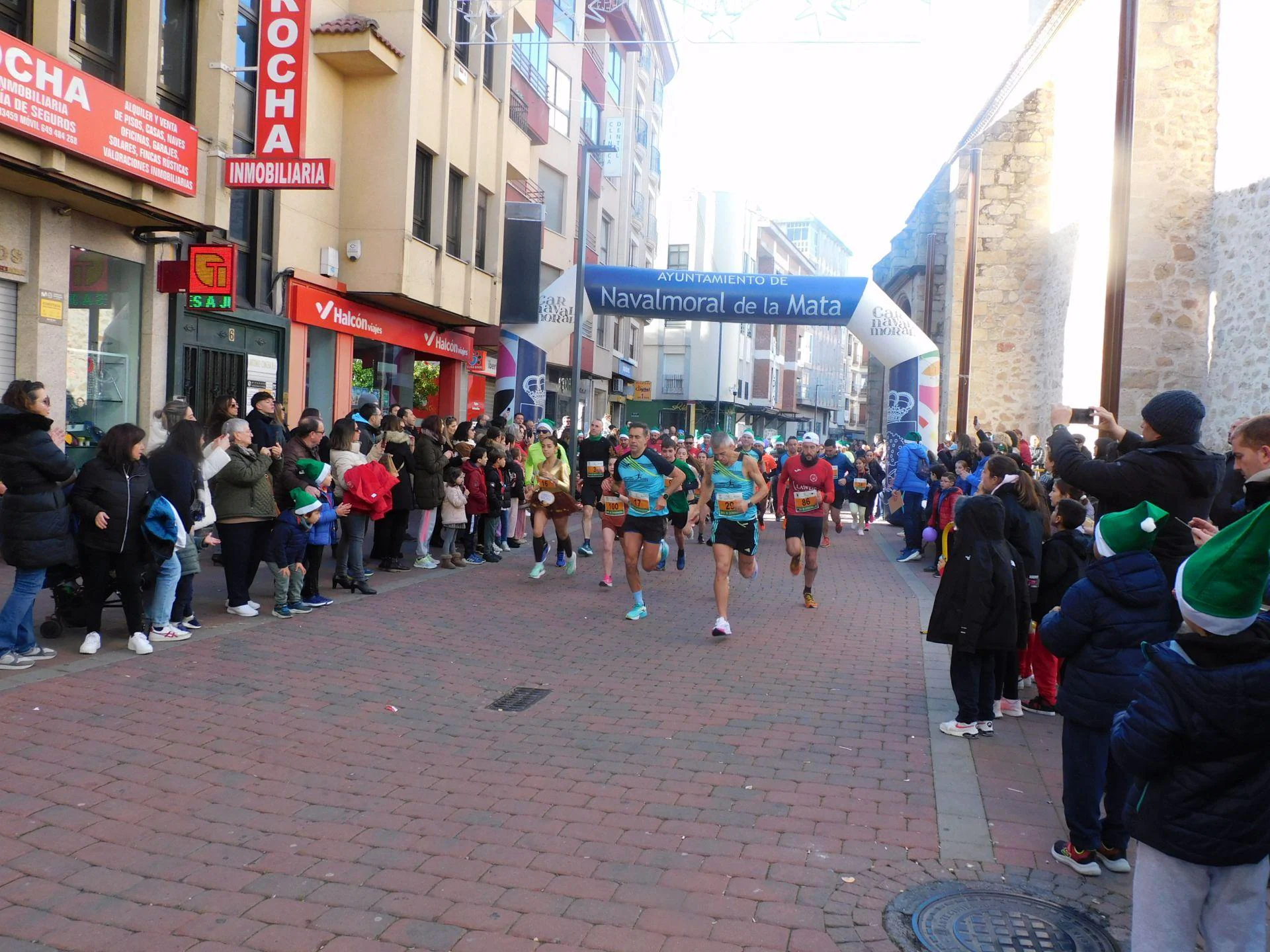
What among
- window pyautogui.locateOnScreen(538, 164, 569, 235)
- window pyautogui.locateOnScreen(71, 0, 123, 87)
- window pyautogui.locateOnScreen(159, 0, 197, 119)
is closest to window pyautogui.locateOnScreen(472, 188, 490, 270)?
window pyautogui.locateOnScreen(538, 164, 569, 235)

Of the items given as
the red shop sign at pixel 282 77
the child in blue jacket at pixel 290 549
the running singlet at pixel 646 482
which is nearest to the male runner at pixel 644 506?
the running singlet at pixel 646 482

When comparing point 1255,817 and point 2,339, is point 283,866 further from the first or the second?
point 2,339

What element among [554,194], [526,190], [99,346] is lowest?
[99,346]

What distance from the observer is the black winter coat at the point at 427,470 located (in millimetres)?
12125

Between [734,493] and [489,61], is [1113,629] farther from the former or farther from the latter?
[489,61]

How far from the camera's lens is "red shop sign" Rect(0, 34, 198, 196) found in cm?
977

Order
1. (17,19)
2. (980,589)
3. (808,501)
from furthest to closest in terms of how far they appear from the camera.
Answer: (808,501) < (17,19) < (980,589)

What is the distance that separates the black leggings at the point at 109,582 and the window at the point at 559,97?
23368mm

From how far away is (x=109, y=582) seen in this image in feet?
24.6

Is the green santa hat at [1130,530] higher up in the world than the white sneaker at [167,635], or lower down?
higher up

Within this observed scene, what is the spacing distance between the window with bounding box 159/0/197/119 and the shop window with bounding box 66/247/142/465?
2.32 m

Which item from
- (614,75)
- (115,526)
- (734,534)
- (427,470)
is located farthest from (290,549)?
(614,75)

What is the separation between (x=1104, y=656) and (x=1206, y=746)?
159 centimetres

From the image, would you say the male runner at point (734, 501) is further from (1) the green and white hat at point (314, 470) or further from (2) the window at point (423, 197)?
(2) the window at point (423, 197)
